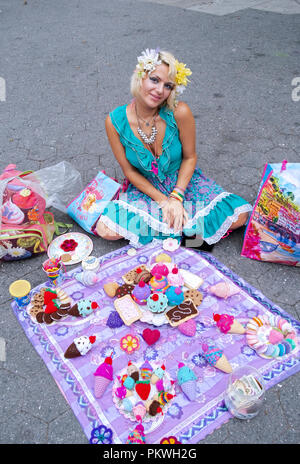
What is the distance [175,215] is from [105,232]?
598 millimetres

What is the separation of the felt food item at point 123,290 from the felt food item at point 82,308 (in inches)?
7.5

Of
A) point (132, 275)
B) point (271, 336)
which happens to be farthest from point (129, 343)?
point (271, 336)

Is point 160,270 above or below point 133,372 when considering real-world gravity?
above

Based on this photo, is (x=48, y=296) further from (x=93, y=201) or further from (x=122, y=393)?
(x=93, y=201)

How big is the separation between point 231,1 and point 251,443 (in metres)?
9.13

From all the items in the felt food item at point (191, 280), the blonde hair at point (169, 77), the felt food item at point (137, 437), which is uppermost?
the blonde hair at point (169, 77)

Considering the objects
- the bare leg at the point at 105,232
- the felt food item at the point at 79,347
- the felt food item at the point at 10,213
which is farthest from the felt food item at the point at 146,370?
the felt food item at the point at 10,213

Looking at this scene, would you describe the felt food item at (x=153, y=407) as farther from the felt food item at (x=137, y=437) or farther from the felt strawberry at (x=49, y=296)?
the felt strawberry at (x=49, y=296)

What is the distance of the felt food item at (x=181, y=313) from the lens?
7.02 ft

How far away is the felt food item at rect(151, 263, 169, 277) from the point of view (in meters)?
2.33

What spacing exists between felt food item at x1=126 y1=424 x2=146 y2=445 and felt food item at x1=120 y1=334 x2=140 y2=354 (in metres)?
0.44

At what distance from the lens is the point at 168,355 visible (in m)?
2.04

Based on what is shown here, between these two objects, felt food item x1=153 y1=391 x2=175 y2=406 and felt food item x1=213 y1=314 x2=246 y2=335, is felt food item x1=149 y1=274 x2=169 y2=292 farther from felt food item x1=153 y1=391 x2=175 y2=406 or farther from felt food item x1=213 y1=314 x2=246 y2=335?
felt food item x1=153 y1=391 x2=175 y2=406
